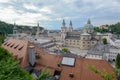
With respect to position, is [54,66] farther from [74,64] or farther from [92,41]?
[92,41]

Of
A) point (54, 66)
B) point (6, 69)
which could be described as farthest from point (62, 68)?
point (6, 69)

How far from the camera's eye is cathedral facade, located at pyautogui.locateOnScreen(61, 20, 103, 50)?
84875 millimetres

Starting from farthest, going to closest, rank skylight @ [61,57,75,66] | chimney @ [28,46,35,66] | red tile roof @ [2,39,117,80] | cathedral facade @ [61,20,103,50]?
cathedral facade @ [61,20,103,50], chimney @ [28,46,35,66], skylight @ [61,57,75,66], red tile roof @ [2,39,117,80]

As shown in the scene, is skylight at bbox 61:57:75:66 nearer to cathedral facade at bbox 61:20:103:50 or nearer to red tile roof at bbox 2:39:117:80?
red tile roof at bbox 2:39:117:80

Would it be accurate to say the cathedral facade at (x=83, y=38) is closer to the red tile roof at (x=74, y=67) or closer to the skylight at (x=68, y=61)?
the red tile roof at (x=74, y=67)

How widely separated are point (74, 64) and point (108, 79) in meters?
16.4

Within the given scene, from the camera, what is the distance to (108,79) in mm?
5996

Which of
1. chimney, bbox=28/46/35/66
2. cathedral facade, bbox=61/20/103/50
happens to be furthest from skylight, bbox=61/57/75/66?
cathedral facade, bbox=61/20/103/50

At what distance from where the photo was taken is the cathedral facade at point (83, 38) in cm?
8488

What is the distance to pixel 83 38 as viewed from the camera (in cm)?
8531

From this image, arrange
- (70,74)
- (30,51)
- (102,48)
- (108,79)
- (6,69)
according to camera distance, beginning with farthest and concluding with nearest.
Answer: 1. (102,48)
2. (30,51)
3. (70,74)
4. (6,69)
5. (108,79)

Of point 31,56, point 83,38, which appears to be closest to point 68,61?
point 31,56

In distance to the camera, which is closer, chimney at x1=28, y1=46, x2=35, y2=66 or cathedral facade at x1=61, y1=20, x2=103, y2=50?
chimney at x1=28, y1=46, x2=35, y2=66

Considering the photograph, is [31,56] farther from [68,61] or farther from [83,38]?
[83,38]
